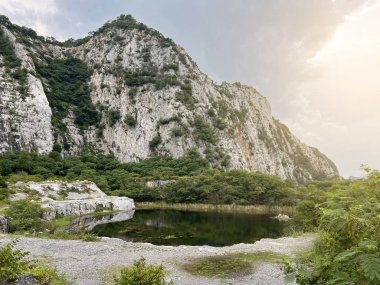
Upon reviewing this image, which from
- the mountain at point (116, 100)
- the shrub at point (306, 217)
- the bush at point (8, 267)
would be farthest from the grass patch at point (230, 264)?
the mountain at point (116, 100)

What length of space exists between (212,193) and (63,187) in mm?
37691

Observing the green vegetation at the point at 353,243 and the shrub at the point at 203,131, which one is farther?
the shrub at the point at 203,131

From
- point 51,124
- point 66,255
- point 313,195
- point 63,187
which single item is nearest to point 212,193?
point 63,187

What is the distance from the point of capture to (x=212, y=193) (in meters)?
86.2

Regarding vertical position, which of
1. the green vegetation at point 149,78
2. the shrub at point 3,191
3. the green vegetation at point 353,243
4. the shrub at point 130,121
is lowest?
the green vegetation at point 353,243

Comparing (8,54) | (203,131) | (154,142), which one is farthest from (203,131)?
(8,54)

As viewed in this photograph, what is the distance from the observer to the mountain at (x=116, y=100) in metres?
125

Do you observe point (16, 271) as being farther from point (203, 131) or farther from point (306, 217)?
point (203, 131)

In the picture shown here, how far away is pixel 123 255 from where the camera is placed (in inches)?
866

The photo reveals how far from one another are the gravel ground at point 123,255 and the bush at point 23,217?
340 inches

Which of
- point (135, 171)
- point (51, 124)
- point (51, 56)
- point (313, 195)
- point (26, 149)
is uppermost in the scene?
point (51, 56)

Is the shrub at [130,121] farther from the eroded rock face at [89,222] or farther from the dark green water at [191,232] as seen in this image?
the dark green water at [191,232]

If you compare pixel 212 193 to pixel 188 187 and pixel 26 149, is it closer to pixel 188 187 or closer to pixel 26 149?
pixel 188 187

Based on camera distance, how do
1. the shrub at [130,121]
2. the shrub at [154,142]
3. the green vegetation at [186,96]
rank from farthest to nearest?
the green vegetation at [186,96] → the shrub at [130,121] → the shrub at [154,142]
